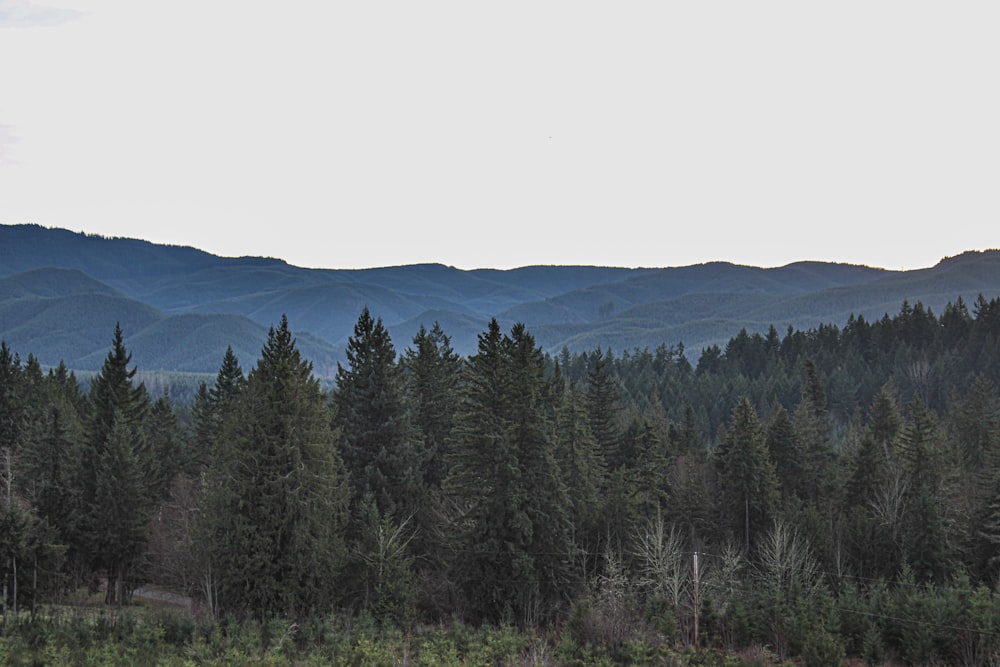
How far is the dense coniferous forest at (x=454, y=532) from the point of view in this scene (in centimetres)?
2359

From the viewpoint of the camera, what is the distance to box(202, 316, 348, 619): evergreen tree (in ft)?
106

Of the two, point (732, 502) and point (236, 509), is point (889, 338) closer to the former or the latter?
point (732, 502)

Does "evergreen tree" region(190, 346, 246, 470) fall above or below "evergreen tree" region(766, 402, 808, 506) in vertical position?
above

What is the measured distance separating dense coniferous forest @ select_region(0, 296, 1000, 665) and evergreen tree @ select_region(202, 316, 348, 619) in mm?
109

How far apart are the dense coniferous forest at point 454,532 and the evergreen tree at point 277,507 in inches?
4.3

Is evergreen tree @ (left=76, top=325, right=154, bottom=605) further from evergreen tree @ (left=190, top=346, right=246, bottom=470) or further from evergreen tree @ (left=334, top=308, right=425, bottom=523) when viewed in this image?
evergreen tree @ (left=334, top=308, right=425, bottom=523)

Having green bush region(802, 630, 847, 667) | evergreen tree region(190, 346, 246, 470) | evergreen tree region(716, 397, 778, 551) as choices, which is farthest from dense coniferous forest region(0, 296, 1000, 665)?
evergreen tree region(190, 346, 246, 470)

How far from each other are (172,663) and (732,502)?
1620 inches

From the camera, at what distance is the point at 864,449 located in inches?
2092

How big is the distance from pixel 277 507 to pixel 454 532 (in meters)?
8.54

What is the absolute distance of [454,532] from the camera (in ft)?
122

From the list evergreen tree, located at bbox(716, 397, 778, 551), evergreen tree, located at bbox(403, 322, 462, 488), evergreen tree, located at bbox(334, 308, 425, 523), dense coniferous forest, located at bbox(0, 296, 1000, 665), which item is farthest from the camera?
evergreen tree, located at bbox(716, 397, 778, 551)

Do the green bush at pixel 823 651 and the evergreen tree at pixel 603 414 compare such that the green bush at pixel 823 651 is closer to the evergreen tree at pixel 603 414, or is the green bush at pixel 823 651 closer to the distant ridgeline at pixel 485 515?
the distant ridgeline at pixel 485 515

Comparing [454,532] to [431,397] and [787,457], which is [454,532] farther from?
[787,457]
